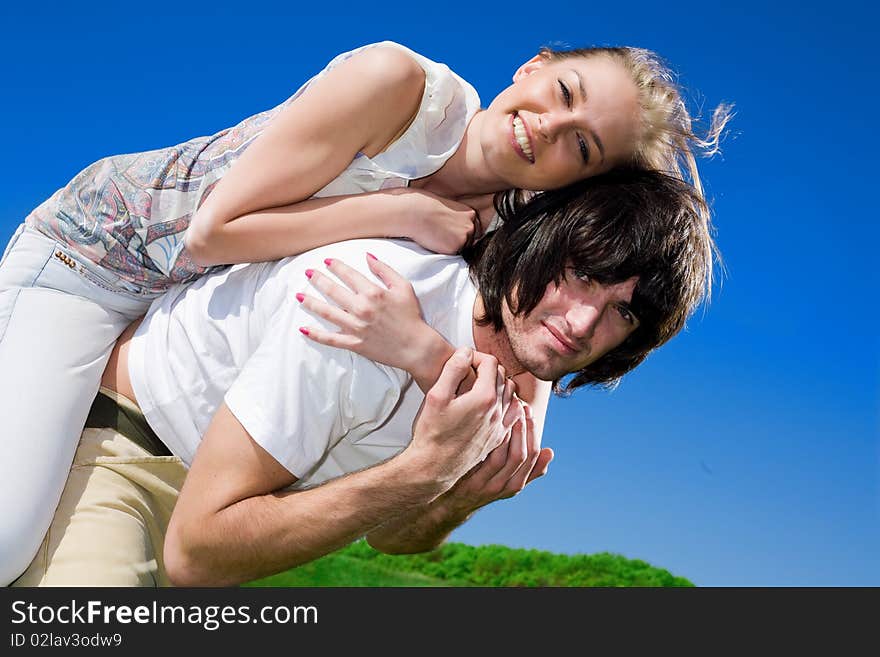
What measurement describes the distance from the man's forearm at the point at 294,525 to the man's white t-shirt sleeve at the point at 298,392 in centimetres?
9

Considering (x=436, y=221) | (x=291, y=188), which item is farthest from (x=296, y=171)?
(x=436, y=221)

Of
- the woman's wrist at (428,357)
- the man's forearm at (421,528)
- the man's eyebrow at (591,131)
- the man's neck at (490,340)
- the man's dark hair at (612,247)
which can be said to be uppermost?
the man's eyebrow at (591,131)

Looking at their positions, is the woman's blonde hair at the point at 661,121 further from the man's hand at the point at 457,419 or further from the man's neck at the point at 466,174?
the man's hand at the point at 457,419

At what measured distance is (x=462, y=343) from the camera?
2.53 m

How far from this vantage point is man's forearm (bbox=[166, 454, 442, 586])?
2189 millimetres

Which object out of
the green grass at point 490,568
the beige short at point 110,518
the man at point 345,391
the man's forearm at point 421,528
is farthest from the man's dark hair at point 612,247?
the green grass at point 490,568

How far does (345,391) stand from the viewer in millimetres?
2238

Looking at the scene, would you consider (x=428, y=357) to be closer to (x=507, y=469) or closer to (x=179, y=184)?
(x=507, y=469)

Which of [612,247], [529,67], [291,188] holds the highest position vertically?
[529,67]

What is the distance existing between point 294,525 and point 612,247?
111 cm

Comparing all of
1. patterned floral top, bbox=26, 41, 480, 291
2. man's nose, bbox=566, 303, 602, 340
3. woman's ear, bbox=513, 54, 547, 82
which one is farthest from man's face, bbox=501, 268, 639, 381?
woman's ear, bbox=513, 54, 547, 82

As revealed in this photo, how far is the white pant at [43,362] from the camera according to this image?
224 centimetres
